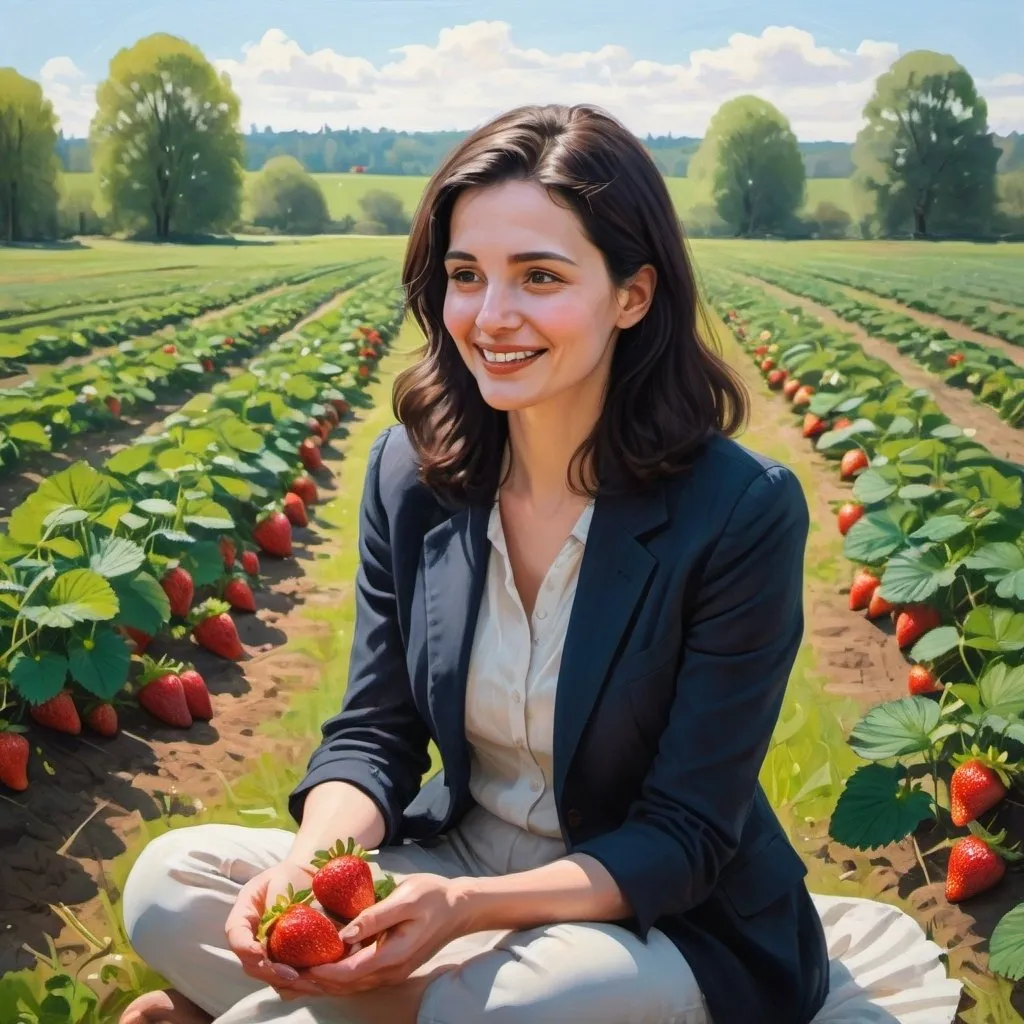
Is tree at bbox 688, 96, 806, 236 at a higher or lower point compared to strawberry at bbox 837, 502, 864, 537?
higher

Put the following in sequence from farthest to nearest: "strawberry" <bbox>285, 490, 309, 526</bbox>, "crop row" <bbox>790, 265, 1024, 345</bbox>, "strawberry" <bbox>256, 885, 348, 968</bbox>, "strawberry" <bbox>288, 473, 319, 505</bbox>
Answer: "strawberry" <bbox>288, 473, 319, 505</bbox>
"strawberry" <bbox>285, 490, 309, 526</bbox>
"crop row" <bbox>790, 265, 1024, 345</bbox>
"strawberry" <bbox>256, 885, 348, 968</bbox>

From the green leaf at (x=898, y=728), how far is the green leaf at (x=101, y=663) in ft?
4.59

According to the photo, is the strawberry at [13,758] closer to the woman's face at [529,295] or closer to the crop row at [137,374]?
the crop row at [137,374]

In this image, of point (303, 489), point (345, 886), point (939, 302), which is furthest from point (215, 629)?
point (939, 302)

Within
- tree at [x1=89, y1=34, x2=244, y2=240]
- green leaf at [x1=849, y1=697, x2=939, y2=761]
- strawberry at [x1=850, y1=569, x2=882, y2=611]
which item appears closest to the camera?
green leaf at [x1=849, y1=697, x2=939, y2=761]

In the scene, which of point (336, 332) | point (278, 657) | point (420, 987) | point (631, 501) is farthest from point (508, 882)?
point (336, 332)

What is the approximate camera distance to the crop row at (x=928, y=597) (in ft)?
7.36

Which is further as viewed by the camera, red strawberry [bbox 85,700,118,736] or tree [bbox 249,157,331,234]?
tree [bbox 249,157,331,234]

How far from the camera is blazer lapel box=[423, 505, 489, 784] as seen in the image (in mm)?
1672

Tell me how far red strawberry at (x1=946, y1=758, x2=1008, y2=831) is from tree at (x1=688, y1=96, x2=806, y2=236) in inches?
58.7

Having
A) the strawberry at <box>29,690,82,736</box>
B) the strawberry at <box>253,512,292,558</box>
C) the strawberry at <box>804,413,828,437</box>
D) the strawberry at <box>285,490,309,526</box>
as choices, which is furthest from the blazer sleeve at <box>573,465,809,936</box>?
the strawberry at <box>804,413,828,437</box>

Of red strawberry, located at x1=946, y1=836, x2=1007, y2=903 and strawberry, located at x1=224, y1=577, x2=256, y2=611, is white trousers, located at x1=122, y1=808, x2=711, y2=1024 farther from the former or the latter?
strawberry, located at x1=224, y1=577, x2=256, y2=611

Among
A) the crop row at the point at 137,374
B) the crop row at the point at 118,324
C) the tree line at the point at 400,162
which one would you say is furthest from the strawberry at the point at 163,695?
the tree line at the point at 400,162

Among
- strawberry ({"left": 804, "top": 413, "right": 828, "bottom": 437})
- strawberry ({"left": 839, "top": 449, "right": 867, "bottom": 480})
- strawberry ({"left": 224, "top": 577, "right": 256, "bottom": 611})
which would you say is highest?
strawberry ({"left": 804, "top": 413, "right": 828, "bottom": 437})
